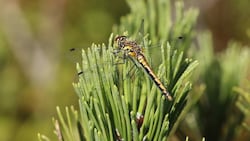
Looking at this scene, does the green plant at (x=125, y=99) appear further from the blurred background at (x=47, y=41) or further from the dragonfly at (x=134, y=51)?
the blurred background at (x=47, y=41)

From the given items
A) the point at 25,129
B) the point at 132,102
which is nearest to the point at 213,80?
the point at 132,102

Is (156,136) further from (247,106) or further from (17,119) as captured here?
(17,119)

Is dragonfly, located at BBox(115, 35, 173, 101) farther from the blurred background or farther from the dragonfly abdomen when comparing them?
the blurred background

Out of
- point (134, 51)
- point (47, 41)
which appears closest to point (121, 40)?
point (134, 51)

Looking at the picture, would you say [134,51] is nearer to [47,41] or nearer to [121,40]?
[121,40]

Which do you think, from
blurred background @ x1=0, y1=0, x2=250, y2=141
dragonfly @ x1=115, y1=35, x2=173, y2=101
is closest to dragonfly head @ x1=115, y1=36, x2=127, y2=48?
dragonfly @ x1=115, y1=35, x2=173, y2=101
